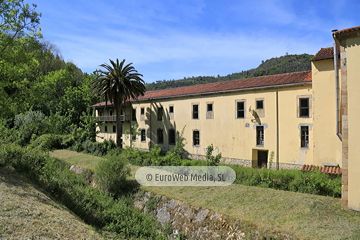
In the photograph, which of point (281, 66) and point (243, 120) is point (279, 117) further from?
point (281, 66)

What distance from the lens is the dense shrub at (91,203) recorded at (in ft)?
34.8

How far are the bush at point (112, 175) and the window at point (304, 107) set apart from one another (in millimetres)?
12901

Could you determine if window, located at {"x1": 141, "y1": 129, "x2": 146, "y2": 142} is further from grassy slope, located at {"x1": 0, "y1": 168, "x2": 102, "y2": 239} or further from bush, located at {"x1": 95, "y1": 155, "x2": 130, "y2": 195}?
grassy slope, located at {"x1": 0, "y1": 168, "x2": 102, "y2": 239}

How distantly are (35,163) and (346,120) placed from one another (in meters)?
14.3

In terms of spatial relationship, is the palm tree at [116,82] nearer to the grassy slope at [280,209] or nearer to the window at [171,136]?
the window at [171,136]

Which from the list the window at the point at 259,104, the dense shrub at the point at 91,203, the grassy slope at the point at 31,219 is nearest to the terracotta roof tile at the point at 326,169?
the window at the point at 259,104

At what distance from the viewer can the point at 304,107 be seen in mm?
18188

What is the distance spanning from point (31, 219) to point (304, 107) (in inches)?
690

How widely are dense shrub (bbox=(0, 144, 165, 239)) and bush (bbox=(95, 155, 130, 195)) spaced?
0.56 metres

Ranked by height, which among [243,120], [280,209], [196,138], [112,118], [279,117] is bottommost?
[280,209]

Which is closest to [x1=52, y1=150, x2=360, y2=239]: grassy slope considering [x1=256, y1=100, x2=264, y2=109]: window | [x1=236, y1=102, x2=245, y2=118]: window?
[x1=256, y1=100, x2=264, y2=109]: window

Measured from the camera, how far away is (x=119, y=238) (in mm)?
9461

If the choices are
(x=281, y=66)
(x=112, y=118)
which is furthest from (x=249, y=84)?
(x=281, y=66)

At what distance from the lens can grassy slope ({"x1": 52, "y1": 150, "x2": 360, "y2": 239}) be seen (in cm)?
783
